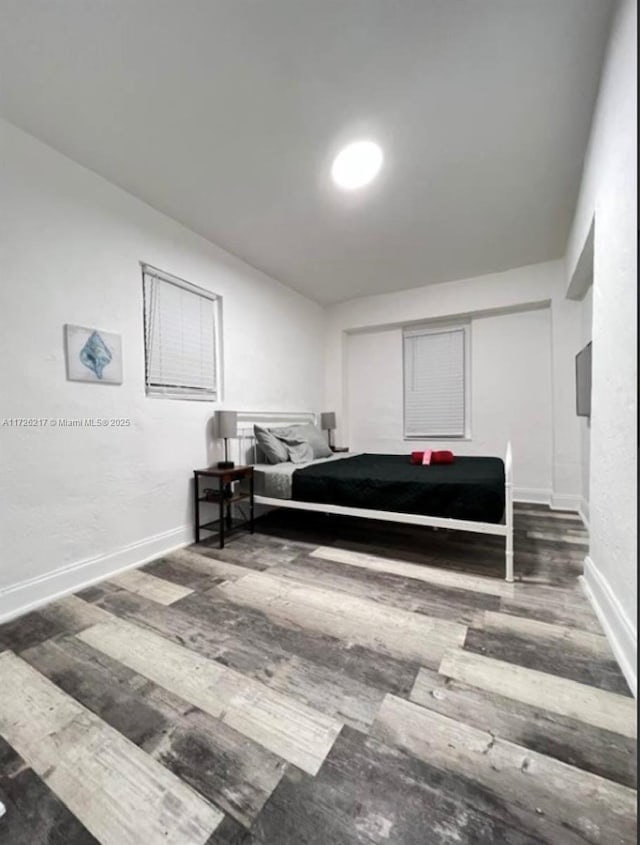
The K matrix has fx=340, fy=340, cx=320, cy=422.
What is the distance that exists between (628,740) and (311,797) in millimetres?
977

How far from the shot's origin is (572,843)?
79cm

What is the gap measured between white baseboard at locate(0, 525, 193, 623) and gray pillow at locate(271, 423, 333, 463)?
4.31 feet

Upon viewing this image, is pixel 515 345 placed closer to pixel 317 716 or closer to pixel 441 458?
pixel 441 458

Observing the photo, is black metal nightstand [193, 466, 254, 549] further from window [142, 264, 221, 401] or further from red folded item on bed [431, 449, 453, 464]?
red folded item on bed [431, 449, 453, 464]

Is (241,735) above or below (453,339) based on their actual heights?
below

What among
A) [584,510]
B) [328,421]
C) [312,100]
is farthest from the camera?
[328,421]

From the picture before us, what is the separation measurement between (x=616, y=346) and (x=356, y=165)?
190 cm

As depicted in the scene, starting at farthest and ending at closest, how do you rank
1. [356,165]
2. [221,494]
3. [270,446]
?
[270,446] < [221,494] < [356,165]

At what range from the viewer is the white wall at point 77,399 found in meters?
A: 1.86

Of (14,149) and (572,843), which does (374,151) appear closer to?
(14,149)

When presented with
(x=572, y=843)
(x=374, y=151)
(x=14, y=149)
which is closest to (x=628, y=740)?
(x=572, y=843)

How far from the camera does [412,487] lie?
242 cm

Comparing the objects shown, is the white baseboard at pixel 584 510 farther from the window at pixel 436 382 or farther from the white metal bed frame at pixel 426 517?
the window at pixel 436 382

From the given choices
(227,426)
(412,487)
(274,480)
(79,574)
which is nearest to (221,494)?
(274,480)
